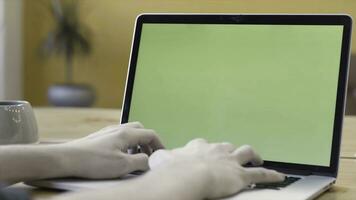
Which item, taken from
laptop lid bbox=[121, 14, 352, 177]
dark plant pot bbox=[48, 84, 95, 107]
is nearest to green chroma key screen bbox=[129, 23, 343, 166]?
laptop lid bbox=[121, 14, 352, 177]

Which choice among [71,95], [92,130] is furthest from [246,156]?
[71,95]

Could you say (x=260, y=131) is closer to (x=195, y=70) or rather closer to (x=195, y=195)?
(x=195, y=70)

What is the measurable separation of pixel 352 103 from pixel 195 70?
89.0 inches

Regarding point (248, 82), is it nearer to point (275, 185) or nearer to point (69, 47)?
point (275, 185)

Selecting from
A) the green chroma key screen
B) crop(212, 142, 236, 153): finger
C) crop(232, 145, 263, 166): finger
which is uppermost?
the green chroma key screen

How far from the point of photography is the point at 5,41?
4.23 meters

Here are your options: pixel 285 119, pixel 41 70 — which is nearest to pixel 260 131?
pixel 285 119

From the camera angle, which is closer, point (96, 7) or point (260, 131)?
point (260, 131)

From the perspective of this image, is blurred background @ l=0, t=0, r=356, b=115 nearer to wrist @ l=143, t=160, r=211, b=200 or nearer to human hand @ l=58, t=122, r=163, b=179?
human hand @ l=58, t=122, r=163, b=179

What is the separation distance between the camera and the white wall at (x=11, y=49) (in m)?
4.21

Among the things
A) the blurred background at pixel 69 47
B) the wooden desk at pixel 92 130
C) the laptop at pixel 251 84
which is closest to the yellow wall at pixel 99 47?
the blurred background at pixel 69 47

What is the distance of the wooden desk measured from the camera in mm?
817

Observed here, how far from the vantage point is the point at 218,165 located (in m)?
0.73

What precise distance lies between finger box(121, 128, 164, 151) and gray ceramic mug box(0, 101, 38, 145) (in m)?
0.18
